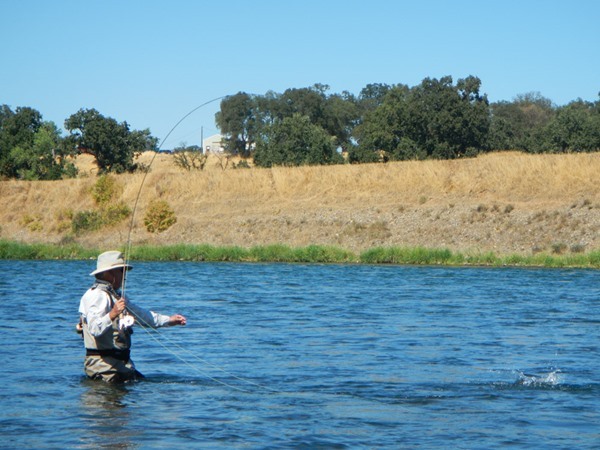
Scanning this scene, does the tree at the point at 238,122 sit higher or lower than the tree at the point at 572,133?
higher

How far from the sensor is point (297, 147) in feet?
219

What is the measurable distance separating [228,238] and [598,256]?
17816 mm

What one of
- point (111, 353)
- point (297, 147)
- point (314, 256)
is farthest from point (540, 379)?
point (297, 147)

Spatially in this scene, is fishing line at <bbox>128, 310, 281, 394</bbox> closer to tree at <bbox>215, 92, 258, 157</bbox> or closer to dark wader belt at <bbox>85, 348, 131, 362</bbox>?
dark wader belt at <bbox>85, 348, 131, 362</bbox>

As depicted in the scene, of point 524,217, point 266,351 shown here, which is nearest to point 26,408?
point 266,351

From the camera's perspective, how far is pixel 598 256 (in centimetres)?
3584

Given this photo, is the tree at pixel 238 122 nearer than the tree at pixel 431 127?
No

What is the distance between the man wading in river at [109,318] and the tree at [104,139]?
5498 centimetres

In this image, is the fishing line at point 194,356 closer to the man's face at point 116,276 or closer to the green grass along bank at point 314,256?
the man's face at point 116,276

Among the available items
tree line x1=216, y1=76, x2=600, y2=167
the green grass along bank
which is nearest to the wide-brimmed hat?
the green grass along bank

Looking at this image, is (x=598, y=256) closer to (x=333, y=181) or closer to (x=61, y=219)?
(x=333, y=181)

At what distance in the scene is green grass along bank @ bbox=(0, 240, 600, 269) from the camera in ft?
120

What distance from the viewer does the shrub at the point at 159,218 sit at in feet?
164

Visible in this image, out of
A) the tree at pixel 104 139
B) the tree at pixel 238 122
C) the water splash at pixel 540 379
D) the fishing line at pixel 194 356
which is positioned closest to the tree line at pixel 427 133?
the tree at pixel 104 139
